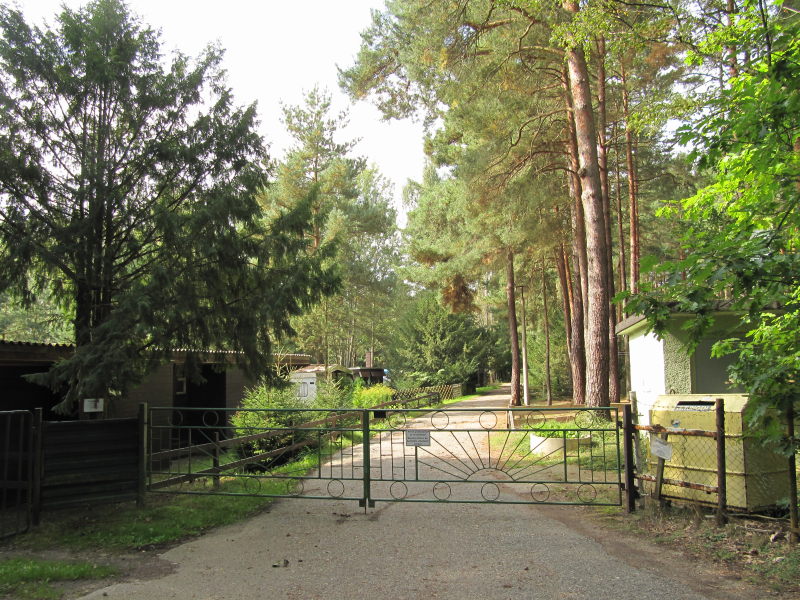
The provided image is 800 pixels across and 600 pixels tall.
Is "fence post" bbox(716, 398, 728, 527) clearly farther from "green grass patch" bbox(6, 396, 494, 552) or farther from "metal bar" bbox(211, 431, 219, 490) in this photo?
"metal bar" bbox(211, 431, 219, 490)

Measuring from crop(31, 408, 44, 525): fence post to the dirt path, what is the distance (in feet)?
6.58

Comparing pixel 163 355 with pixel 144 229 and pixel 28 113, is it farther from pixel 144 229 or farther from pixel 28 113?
pixel 28 113

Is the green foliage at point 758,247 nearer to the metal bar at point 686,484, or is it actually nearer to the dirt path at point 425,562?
the metal bar at point 686,484

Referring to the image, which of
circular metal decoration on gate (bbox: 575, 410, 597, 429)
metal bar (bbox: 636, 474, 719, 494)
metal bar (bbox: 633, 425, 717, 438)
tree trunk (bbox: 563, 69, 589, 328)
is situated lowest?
circular metal decoration on gate (bbox: 575, 410, 597, 429)

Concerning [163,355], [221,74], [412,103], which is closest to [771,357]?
[163,355]

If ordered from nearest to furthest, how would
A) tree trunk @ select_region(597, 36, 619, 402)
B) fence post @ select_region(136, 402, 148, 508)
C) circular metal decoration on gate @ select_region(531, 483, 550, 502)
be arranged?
fence post @ select_region(136, 402, 148, 508) → circular metal decoration on gate @ select_region(531, 483, 550, 502) → tree trunk @ select_region(597, 36, 619, 402)

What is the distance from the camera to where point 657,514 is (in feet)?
20.3

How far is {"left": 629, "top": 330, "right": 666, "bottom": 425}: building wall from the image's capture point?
11883mm

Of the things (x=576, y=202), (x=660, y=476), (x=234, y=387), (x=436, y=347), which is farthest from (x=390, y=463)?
(x=436, y=347)

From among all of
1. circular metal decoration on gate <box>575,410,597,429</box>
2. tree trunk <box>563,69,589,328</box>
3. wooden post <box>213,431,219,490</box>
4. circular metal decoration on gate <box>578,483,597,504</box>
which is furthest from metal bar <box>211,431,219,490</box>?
tree trunk <box>563,69,589,328</box>

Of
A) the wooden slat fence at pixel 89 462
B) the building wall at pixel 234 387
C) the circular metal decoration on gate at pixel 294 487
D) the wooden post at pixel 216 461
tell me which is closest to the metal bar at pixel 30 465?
the wooden slat fence at pixel 89 462

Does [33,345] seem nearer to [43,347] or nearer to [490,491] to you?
[43,347]

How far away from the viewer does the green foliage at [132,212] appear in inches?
312

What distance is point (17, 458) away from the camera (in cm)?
647
